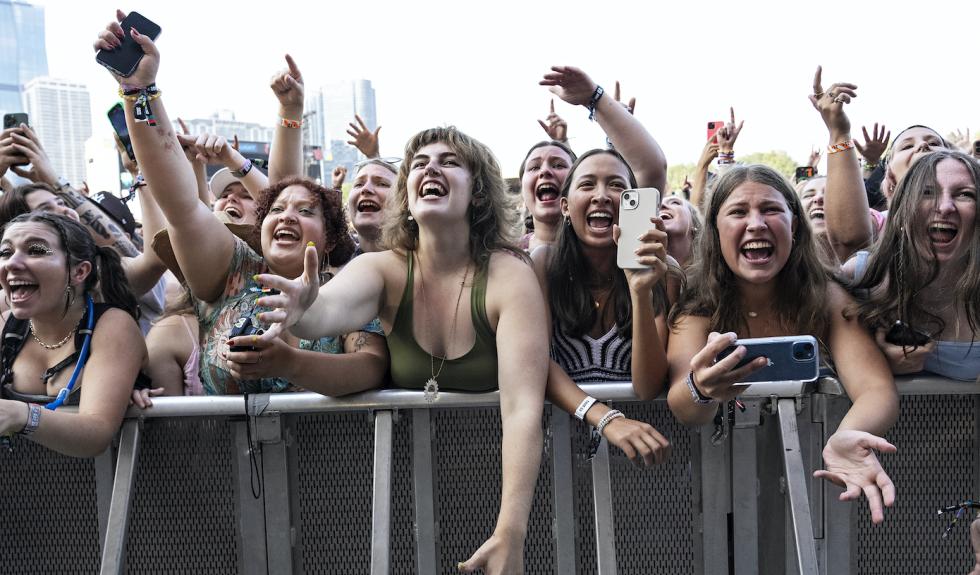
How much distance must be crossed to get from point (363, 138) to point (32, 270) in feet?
10.1

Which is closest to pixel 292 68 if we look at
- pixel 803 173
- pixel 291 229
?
pixel 291 229

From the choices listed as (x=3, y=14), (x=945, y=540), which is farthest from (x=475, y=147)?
(x=3, y=14)

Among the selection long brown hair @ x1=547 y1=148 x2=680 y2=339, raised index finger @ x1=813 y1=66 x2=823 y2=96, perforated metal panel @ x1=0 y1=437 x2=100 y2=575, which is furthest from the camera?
raised index finger @ x1=813 y1=66 x2=823 y2=96

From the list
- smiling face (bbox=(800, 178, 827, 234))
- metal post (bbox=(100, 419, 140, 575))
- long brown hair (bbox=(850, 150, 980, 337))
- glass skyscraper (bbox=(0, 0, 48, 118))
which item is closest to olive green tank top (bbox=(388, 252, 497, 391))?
metal post (bbox=(100, 419, 140, 575))

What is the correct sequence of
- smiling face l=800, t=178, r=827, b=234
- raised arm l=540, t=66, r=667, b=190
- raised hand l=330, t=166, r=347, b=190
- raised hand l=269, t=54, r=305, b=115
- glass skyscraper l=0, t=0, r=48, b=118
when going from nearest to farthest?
raised arm l=540, t=66, r=667, b=190
raised hand l=269, t=54, r=305, b=115
smiling face l=800, t=178, r=827, b=234
raised hand l=330, t=166, r=347, b=190
glass skyscraper l=0, t=0, r=48, b=118

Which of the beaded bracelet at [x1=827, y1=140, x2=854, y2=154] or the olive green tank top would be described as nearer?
the olive green tank top

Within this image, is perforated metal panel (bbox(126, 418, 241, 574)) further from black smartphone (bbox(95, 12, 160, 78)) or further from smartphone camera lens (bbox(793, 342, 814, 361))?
smartphone camera lens (bbox(793, 342, 814, 361))

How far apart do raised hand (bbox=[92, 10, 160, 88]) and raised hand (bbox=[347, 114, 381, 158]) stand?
275 cm

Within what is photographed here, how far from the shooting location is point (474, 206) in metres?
3.19

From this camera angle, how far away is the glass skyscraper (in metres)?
156

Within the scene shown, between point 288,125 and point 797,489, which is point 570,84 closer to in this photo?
point 288,125

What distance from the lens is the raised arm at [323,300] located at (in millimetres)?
2482

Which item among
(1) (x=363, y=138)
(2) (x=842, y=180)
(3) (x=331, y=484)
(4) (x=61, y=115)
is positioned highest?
(4) (x=61, y=115)

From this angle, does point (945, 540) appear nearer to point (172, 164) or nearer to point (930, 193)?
point (930, 193)
